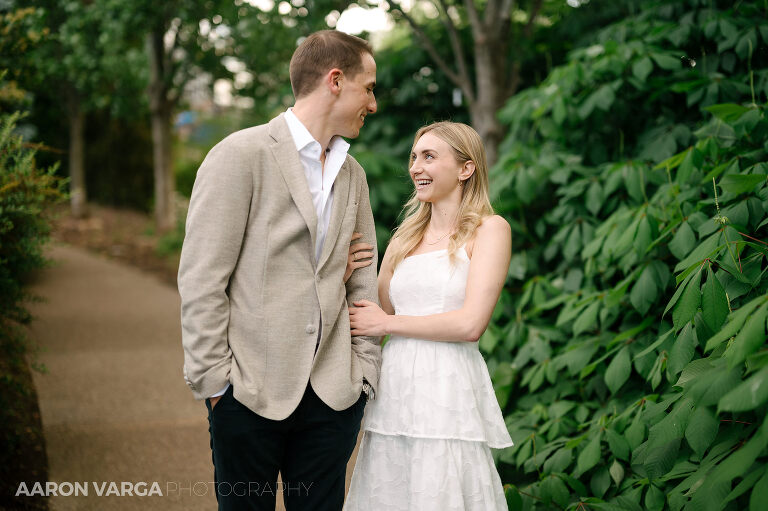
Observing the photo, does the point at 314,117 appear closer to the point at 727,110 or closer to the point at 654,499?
the point at 727,110

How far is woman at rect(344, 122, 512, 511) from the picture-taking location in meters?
2.41

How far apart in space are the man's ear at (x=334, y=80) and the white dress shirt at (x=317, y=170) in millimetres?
159

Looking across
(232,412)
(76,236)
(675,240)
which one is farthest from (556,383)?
(76,236)

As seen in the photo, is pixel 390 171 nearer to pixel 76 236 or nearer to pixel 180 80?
pixel 180 80

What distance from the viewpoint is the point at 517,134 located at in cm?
537

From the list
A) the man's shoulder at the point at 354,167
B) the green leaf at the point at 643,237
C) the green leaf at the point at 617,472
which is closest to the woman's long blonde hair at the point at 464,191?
the man's shoulder at the point at 354,167

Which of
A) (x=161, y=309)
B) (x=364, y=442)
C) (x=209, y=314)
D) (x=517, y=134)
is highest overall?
(x=517, y=134)

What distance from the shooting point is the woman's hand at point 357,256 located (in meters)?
2.47

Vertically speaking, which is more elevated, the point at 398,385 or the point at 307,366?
the point at 307,366

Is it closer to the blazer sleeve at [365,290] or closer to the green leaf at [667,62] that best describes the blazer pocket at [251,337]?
the blazer sleeve at [365,290]

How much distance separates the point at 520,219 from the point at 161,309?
6211 mm

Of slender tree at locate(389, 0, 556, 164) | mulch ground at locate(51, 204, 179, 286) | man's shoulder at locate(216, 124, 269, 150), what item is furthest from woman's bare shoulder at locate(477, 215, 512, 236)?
mulch ground at locate(51, 204, 179, 286)

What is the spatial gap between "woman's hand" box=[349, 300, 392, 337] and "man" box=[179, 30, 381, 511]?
5 cm

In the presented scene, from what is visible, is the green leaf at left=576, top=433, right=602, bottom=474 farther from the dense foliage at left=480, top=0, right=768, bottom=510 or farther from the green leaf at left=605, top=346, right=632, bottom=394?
the green leaf at left=605, top=346, right=632, bottom=394
